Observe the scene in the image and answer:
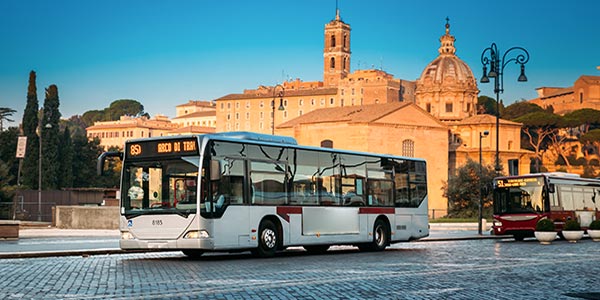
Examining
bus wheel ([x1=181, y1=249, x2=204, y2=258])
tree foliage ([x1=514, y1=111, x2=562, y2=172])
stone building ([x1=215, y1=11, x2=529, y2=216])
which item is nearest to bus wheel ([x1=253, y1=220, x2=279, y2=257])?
bus wheel ([x1=181, y1=249, x2=204, y2=258])

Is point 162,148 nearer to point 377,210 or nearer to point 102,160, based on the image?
point 102,160

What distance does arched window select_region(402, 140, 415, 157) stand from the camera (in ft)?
366

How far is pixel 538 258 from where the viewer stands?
20.3 meters

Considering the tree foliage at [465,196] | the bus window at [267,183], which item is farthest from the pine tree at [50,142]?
the bus window at [267,183]

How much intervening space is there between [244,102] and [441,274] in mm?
172753

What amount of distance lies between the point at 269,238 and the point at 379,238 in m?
5.05

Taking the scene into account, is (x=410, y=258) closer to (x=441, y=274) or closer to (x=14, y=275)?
(x=441, y=274)

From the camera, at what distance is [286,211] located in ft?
68.5

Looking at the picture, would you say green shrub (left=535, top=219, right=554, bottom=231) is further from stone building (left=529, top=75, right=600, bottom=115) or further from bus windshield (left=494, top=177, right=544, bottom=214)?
stone building (left=529, top=75, right=600, bottom=115)

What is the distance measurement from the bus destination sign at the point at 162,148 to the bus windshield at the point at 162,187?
16cm

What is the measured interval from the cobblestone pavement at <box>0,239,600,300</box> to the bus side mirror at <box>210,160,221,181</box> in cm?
175

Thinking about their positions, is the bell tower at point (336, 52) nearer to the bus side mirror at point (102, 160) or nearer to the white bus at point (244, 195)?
the white bus at point (244, 195)

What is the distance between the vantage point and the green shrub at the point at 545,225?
1182 inches

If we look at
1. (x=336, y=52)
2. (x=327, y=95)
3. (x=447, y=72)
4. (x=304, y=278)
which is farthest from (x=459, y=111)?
(x=304, y=278)
